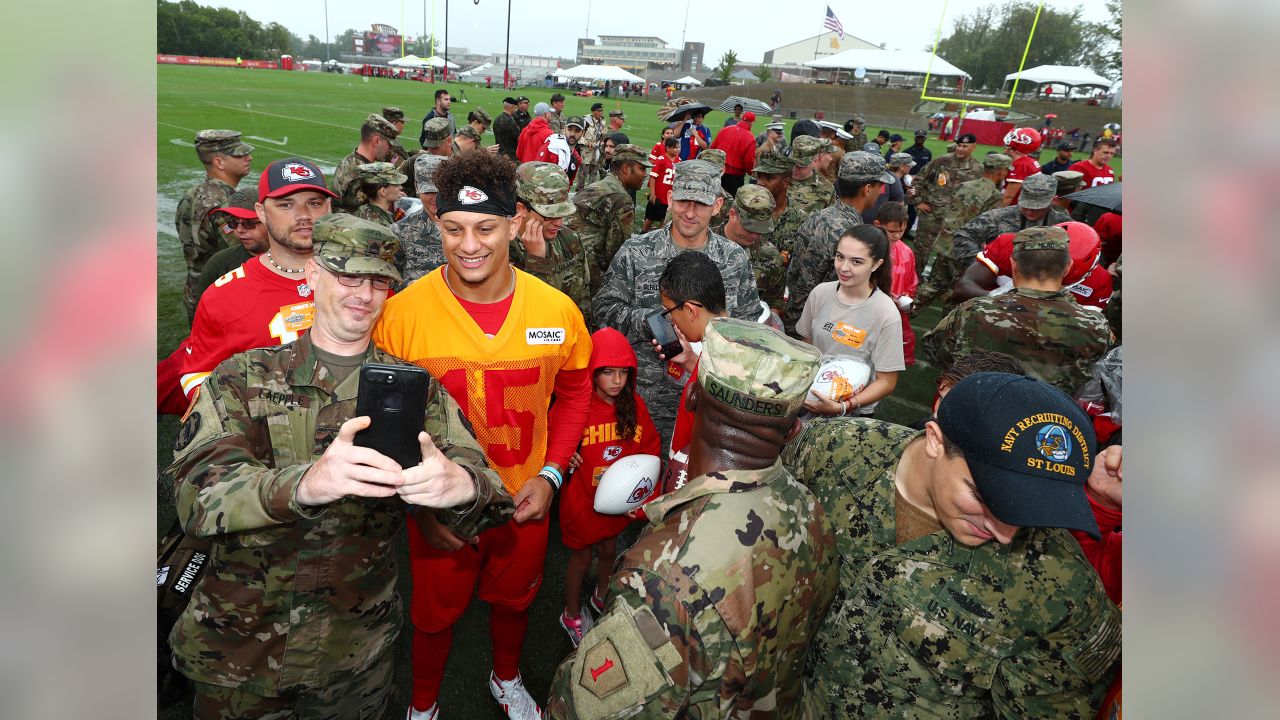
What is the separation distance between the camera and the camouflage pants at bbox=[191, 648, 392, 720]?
221 cm

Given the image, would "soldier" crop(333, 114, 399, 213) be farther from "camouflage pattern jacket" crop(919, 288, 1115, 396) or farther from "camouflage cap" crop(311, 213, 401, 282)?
"camouflage pattern jacket" crop(919, 288, 1115, 396)

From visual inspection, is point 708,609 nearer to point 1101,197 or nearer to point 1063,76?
point 1101,197

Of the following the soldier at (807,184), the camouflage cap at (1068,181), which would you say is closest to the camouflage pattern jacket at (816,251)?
the soldier at (807,184)

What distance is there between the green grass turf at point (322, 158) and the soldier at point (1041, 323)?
9.39 feet

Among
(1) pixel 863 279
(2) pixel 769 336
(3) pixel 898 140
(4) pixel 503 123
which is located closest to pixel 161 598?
(2) pixel 769 336

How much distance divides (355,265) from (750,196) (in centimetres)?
403

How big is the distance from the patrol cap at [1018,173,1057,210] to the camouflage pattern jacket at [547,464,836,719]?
6.36 meters

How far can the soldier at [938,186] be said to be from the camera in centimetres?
999

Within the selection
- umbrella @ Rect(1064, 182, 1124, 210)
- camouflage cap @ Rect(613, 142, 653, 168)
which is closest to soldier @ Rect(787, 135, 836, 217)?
camouflage cap @ Rect(613, 142, 653, 168)

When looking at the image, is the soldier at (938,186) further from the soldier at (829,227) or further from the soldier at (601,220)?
the soldier at (601,220)

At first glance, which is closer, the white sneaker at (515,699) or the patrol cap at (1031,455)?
the patrol cap at (1031,455)

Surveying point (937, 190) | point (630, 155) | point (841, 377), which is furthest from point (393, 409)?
point (937, 190)

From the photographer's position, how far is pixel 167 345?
6.55 meters
